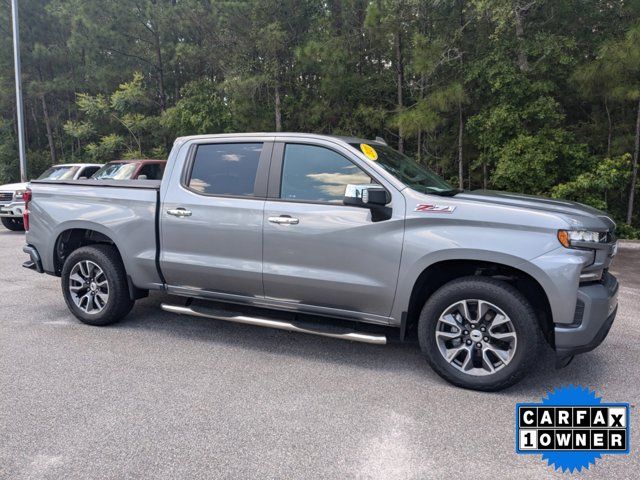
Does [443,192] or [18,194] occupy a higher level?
[443,192]

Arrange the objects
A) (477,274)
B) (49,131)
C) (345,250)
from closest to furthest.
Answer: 1. (477,274)
2. (345,250)
3. (49,131)

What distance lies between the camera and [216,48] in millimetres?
19016

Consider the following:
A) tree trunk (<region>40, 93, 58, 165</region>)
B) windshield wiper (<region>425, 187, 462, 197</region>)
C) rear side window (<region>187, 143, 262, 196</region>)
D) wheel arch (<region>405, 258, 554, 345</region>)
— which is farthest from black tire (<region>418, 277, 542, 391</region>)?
tree trunk (<region>40, 93, 58, 165</region>)

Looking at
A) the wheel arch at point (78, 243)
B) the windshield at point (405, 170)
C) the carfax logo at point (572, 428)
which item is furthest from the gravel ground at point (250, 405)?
the windshield at point (405, 170)

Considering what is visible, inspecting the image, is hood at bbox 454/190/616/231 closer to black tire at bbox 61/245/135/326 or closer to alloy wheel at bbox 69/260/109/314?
black tire at bbox 61/245/135/326

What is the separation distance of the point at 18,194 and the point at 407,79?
1170cm

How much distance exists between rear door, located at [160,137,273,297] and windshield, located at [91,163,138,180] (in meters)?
7.44

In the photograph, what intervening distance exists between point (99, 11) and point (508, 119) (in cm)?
1865

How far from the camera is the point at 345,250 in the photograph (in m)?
4.04

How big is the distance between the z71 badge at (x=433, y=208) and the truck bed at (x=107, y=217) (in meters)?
2.52

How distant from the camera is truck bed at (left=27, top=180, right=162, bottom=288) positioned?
4.86 metres

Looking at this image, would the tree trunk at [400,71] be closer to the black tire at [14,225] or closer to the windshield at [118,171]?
the windshield at [118,171]

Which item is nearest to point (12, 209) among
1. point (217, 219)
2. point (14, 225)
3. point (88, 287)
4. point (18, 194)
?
point (18, 194)

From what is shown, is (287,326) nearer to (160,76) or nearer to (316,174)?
(316,174)
